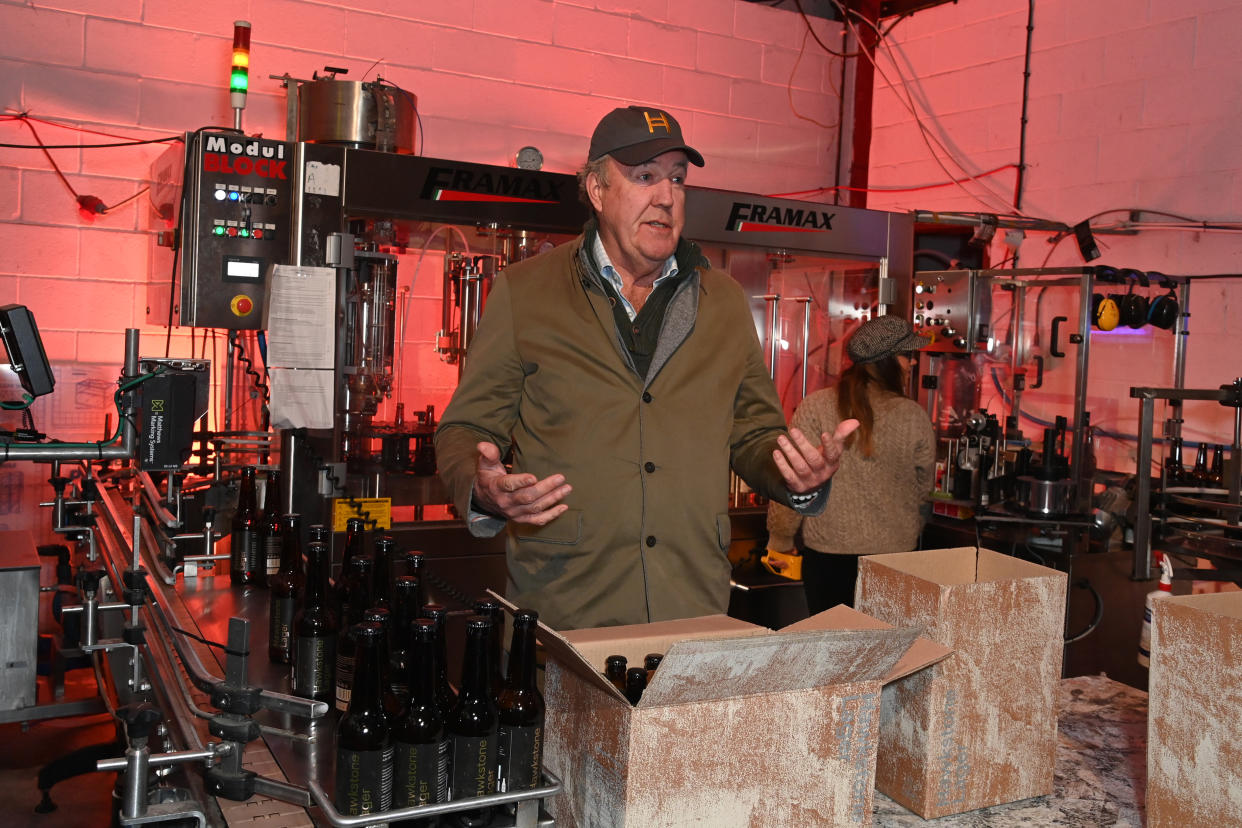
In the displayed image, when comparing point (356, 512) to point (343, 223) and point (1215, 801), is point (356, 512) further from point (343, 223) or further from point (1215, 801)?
point (1215, 801)

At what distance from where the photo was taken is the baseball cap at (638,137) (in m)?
1.78

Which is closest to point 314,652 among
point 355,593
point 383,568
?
point 355,593

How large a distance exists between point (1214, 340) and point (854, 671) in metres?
3.64

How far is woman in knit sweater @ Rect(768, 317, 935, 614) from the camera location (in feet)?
11.1

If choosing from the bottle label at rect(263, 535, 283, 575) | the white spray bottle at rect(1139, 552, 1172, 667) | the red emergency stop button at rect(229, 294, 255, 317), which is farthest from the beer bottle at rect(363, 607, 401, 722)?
the red emergency stop button at rect(229, 294, 255, 317)

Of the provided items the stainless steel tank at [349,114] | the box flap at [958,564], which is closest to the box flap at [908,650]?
the box flap at [958,564]

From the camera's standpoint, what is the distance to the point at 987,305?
4504 millimetres

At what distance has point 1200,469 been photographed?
400 centimetres

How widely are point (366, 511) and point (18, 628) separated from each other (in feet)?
3.09

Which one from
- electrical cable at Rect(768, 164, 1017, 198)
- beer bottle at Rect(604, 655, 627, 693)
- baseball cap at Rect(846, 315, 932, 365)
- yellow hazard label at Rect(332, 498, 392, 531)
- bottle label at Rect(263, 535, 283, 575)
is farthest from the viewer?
electrical cable at Rect(768, 164, 1017, 198)

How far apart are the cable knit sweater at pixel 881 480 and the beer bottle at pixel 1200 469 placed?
1227 mm

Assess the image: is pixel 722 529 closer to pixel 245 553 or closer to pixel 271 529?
pixel 271 529

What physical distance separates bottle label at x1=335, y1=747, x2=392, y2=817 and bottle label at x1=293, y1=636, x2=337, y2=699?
0.53 metres

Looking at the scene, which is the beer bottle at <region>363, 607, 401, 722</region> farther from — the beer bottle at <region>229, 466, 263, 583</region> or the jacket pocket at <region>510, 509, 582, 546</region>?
the beer bottle at <region>229, 466, 263, 583</region>
